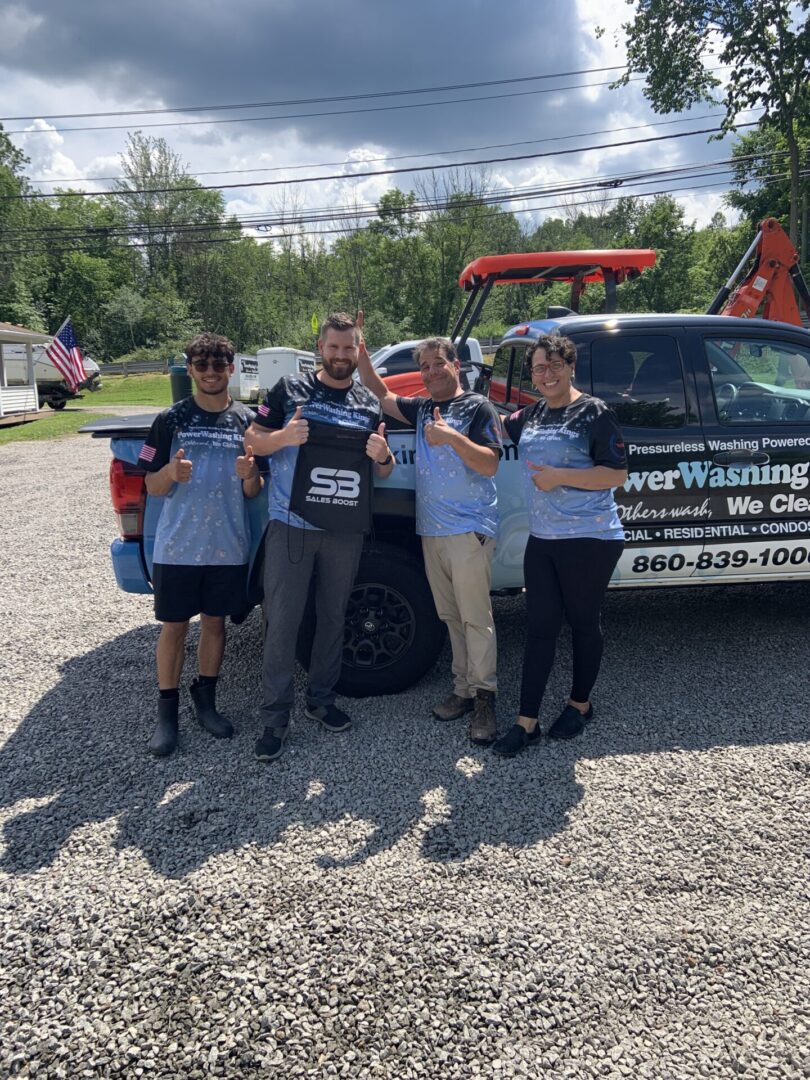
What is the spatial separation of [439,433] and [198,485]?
3.58 ft

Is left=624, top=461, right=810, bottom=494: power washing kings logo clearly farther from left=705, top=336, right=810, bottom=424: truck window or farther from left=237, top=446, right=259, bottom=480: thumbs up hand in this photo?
left=237, top=446, right=259, bottom=480: thumbs up hand

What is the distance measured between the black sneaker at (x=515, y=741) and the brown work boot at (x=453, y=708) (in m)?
0.29

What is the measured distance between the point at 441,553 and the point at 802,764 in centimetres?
184

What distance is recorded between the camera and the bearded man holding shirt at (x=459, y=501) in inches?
124

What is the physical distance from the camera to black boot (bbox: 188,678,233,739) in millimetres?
3361

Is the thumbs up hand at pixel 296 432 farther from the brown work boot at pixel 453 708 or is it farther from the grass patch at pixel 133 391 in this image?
the grass patch at pixel 133 391

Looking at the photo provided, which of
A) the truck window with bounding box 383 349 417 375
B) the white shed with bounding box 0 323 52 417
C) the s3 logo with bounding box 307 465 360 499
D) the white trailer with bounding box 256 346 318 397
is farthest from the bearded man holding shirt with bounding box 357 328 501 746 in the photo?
the white trailer with bounding box 256 346 318 397

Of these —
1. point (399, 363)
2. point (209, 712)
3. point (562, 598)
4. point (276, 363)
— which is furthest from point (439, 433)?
point (276, 363)

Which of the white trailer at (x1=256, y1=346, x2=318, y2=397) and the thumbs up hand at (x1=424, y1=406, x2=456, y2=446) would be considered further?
the white trailer at (x1=256, y1=346, x2=318, y2=397)

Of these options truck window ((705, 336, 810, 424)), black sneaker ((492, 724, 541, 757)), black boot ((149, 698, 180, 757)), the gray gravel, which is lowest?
the gray gravel

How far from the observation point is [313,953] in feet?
6.93

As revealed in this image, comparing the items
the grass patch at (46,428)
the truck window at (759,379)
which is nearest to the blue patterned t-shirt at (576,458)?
the truck window at (759,379)

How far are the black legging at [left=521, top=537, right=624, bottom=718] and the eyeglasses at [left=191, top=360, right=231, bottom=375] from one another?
1.57m

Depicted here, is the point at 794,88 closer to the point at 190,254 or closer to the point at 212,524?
the point at 212,524
